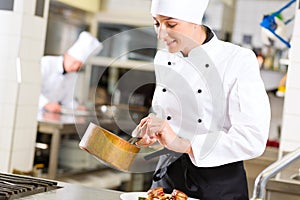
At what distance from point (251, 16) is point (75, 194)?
17.1 ft

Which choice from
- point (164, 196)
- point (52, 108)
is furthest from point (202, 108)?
point (52, 108)

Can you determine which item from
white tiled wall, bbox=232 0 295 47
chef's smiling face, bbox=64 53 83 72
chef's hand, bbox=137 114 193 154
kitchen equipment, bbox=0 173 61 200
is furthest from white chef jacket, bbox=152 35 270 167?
white tiled wall, bbox=232 0 295 47

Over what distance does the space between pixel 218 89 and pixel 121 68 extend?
18.0 ft

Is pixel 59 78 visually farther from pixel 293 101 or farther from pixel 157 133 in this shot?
pixel 157 133

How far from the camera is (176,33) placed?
2000mm

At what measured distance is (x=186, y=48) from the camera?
2041mm

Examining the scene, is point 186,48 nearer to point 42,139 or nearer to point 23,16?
point 23,16

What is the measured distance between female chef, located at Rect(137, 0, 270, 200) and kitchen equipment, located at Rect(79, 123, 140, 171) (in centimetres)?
12

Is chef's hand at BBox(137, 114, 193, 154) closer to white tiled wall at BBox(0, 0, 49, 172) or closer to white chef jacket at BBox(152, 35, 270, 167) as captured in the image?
white chef jacket at BBox(152, 35, 270, 167)

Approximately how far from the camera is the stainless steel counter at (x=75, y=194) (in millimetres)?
1816

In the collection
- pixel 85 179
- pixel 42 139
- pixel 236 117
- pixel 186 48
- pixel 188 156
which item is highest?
pixel 186 48

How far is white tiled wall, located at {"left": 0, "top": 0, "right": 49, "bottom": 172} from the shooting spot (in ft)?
11.9

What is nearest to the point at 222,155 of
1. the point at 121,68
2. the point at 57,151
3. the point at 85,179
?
the point at 57,151

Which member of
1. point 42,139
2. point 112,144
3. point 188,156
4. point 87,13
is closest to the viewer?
point 112,144
